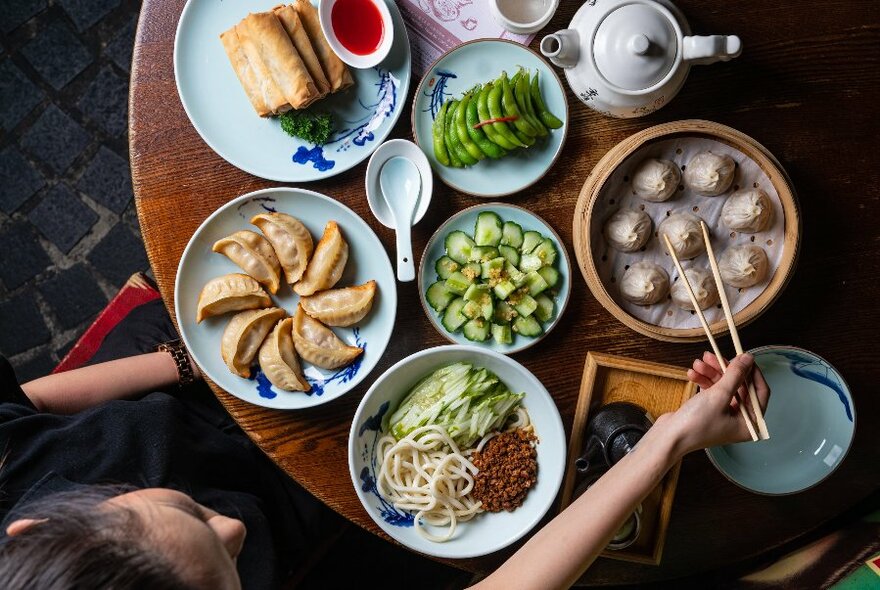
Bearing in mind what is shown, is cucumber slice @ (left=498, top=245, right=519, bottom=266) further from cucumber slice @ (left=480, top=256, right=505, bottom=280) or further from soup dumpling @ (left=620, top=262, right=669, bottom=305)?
soup dumpling @ (left=620, top=262, right=669, bottom=305)

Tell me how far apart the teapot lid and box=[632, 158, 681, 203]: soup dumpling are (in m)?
0.28

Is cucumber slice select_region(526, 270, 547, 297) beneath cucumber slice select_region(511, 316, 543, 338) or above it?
above

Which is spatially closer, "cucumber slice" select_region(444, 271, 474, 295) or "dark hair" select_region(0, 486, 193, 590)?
"dark hair" select_region(0, 486, 193, 590)

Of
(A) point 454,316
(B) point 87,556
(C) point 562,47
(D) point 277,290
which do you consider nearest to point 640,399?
(A) point 454,316

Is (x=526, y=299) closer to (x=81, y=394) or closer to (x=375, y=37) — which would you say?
(x=375, y=37)

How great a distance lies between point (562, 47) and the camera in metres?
2.04

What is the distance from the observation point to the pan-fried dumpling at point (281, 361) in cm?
229

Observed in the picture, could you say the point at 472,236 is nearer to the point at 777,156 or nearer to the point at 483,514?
the point at 483,514

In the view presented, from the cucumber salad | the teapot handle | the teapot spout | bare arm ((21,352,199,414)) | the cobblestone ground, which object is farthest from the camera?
the cobblestone ground

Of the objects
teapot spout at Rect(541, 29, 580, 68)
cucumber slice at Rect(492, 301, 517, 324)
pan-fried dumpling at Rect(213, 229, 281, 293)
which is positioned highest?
A: teapot spout at Rect(541, 29, 580, 68)

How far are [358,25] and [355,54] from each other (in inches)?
3.6

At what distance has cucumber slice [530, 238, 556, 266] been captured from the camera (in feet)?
7.47

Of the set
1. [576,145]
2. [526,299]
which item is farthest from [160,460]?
[576,145]

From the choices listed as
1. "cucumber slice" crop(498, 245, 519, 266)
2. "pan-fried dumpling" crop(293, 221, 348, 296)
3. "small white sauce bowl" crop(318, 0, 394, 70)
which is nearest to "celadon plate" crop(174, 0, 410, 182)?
"small white sauce bowl" crop(318, 0, 394, 70)
